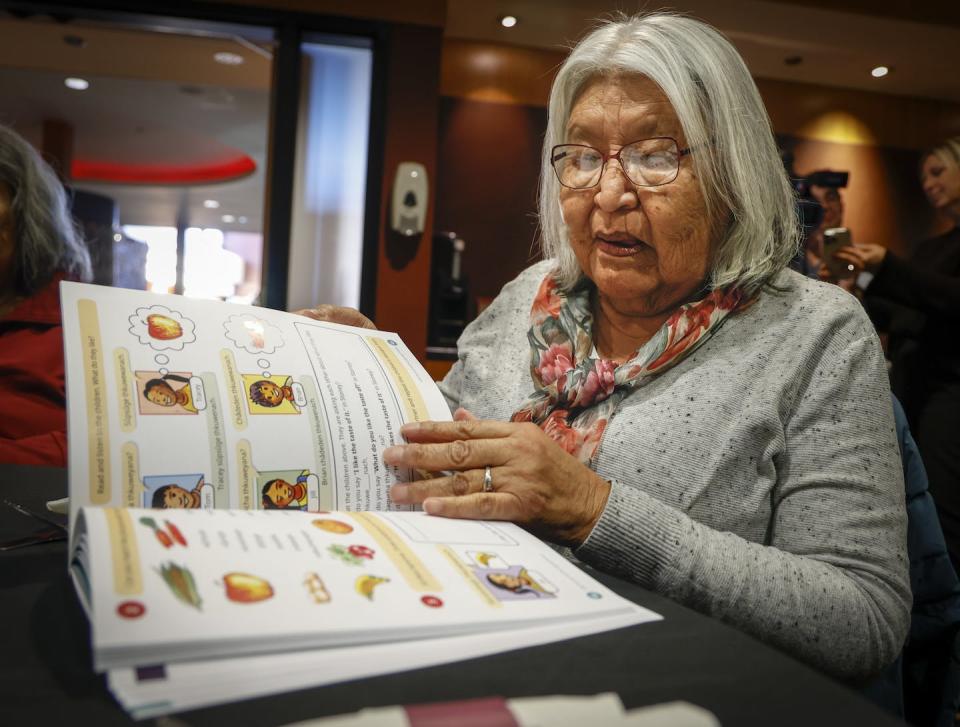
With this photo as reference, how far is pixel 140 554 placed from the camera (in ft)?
1.60

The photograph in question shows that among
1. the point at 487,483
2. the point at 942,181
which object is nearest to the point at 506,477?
the point at 487,483

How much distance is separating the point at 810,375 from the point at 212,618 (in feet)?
2.42

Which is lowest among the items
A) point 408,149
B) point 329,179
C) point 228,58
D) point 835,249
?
point 835,249

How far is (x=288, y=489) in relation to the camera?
0.70 meters

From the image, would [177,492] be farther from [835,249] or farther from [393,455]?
[835,249]

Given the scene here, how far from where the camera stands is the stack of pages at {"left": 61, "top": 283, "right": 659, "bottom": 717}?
432 millimetres

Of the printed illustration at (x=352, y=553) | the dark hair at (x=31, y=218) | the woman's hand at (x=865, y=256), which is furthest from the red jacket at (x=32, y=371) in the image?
the woman's hand at (x=865, y=256)

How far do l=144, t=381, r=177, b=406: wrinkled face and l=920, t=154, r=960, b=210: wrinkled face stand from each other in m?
2.75

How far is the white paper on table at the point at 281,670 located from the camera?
0.40m

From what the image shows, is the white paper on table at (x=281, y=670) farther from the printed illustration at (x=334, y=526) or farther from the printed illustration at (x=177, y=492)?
the printed illustration at (x=177, y=492)

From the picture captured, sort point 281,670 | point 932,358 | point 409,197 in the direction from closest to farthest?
1. point 281,670
2. point 932,358
3. point 409,197

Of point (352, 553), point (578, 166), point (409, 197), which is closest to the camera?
point (352, 553)

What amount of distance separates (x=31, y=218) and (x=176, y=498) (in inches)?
61.9

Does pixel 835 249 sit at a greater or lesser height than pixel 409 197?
lesser
